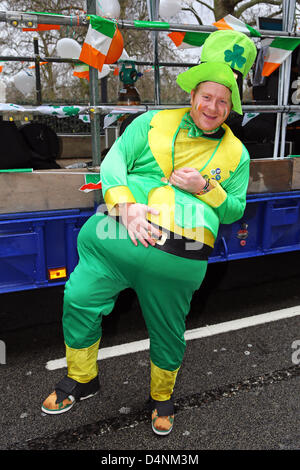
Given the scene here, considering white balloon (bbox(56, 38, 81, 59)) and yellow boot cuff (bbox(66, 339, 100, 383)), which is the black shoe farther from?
white balloon (bbox(56, 38, 81, 59))

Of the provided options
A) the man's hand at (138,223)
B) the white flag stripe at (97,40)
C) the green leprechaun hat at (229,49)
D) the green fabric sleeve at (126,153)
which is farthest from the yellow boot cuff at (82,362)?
the white flag stripe at (97,40)

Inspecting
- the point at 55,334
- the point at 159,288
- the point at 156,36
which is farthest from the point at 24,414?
the point at 156,36

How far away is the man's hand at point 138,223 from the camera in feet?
6.10

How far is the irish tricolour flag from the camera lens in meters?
2.40

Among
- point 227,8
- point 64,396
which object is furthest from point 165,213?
point 227,8

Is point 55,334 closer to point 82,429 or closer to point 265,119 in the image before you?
point 82,429

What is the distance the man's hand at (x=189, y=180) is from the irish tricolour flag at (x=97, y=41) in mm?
987

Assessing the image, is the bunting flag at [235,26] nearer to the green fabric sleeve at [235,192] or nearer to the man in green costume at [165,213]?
the man in green costume at [165,213]

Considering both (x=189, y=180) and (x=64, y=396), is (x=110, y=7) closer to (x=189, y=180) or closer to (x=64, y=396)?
(x=189, y=180)

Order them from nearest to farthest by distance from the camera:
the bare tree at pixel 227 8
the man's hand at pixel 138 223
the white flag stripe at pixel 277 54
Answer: the man's hand at pixel 138 223 → the white flag stripe at pixel 277 54 → the bare tree at pixel 227 8

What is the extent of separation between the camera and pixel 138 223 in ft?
6.11

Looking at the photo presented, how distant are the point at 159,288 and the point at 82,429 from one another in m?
0.92

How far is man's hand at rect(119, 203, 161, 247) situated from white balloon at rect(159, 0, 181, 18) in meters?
2.27

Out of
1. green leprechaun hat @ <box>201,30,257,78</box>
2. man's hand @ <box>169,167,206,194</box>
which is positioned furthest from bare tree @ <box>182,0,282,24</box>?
man's hand @ <box>169,167,206,194</box>
